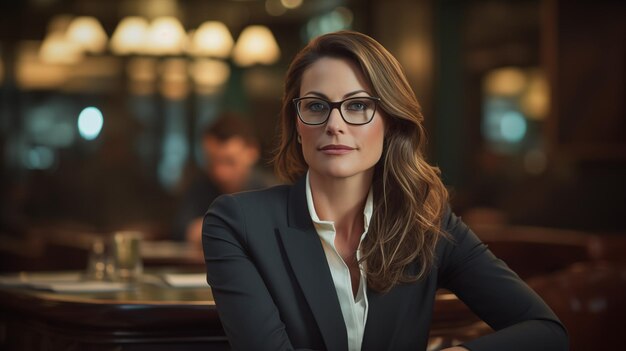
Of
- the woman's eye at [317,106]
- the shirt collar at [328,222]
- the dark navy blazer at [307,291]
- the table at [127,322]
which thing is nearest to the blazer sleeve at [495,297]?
the dark navy blazer at [307,291]

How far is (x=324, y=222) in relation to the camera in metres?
2.32

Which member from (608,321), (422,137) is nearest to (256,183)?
(608,321)

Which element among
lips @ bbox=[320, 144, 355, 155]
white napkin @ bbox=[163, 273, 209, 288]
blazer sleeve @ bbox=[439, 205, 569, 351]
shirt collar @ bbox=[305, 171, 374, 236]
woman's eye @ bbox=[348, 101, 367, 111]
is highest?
woman's eye @ bbox=[348, 101, 367, 111]

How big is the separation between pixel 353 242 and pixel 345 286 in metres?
0.13

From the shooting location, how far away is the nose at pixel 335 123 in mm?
2256

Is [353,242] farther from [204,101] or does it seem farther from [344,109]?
[204,101]

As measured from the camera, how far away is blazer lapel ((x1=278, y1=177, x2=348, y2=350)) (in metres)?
2.25

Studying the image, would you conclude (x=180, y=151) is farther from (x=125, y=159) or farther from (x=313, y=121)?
(x=313, y=121)

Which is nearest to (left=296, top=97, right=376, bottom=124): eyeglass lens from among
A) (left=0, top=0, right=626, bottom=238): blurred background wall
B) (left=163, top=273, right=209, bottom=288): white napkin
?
(left=163, top=273, right=209, bottom=288): white napkin

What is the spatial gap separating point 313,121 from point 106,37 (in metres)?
7.25

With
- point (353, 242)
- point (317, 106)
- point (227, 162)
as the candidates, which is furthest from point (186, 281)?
point (227, 162)

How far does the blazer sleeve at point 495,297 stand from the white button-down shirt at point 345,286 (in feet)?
0.75

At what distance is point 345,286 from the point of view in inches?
91.3

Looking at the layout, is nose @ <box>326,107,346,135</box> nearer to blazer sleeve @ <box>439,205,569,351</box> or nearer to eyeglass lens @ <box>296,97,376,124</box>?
eyeglass lens @ <box>296,97,376,124</box>
